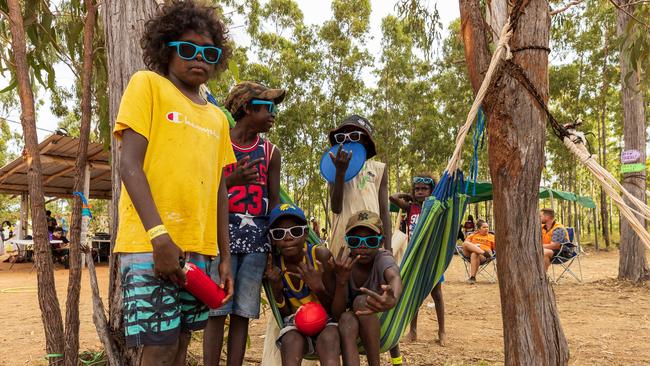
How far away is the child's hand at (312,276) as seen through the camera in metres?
2.02

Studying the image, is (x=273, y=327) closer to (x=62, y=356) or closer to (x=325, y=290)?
(x=325, y=290)

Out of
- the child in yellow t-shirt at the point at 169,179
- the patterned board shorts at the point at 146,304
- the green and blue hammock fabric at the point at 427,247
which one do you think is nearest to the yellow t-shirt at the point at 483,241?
the green and blue hammock fabric at the point at 427,247

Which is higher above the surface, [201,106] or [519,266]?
[201,106]

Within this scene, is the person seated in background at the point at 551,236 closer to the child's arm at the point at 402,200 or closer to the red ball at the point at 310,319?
the child's arm at the point at 402,200

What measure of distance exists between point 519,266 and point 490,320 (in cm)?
295

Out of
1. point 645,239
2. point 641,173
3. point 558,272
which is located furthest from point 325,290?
point 558,272

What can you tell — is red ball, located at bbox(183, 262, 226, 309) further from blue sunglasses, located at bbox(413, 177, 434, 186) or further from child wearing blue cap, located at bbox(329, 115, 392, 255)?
blue sunglasses, located at bbox(413, 177, 434, 186)

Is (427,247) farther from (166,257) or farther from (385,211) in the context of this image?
(166,257)

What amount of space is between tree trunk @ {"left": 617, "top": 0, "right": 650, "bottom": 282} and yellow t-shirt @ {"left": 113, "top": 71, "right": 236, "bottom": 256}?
5.98 meters

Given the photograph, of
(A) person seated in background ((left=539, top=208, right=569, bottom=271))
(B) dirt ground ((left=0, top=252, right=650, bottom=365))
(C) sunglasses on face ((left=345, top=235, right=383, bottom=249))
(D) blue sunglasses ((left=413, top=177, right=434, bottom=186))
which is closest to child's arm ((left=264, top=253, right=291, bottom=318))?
(C) sunglasses on face ((left=345, top=235, right=383, bottom=249))

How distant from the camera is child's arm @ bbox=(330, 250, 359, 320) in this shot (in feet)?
6.60

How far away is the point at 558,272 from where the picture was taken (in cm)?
895

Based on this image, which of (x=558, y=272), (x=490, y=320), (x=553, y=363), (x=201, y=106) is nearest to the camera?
(x=201, y=106)

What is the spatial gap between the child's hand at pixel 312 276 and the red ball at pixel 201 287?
626 mm
